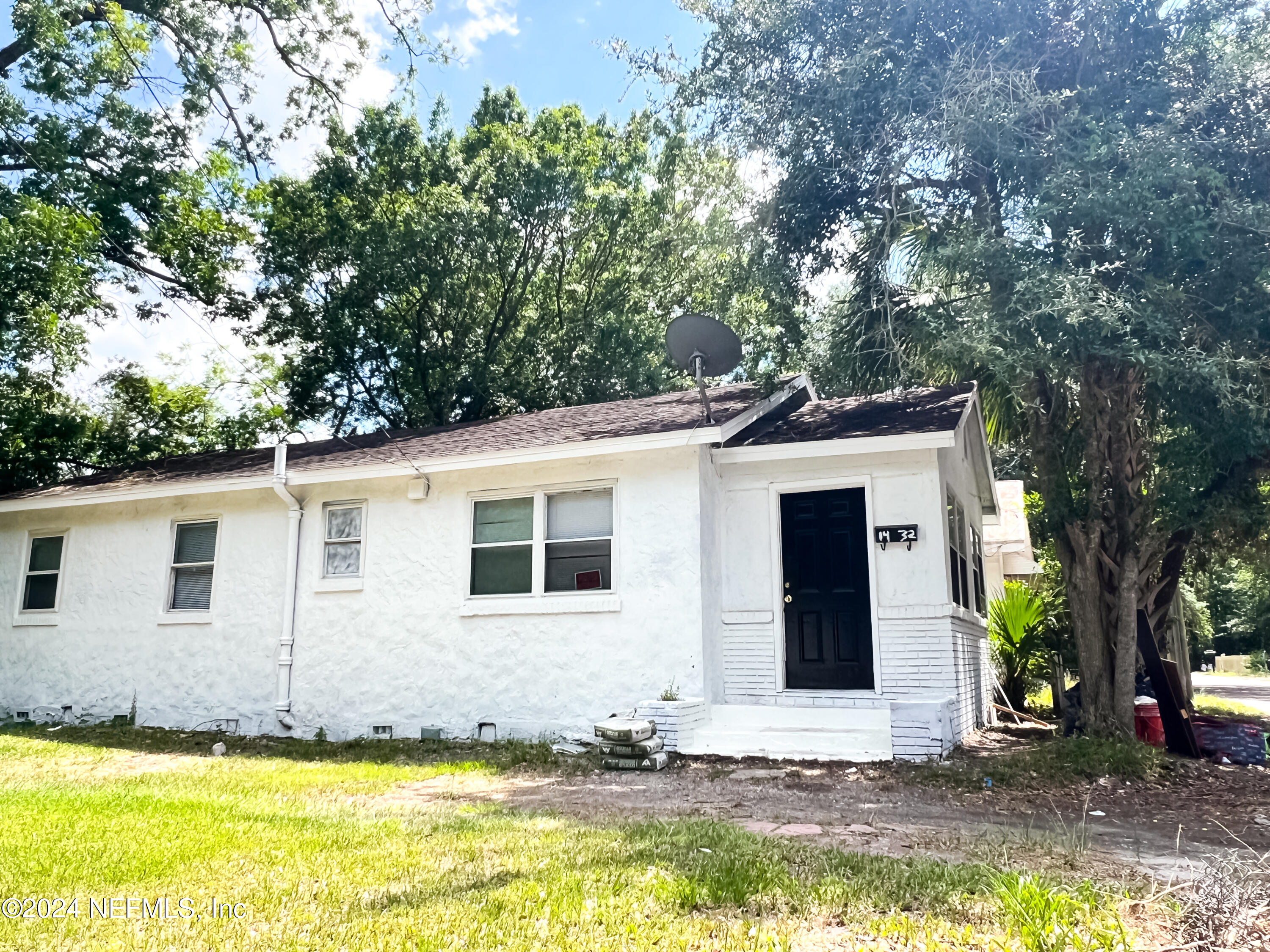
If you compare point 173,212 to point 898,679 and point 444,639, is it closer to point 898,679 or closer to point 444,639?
point 444,639

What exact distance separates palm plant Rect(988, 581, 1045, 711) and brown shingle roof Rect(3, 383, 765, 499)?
5.14 metres

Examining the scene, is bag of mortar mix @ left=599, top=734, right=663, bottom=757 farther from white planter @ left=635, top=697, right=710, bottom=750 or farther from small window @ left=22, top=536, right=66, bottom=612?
small window @ left=22, top=536, right=66, bottom=612

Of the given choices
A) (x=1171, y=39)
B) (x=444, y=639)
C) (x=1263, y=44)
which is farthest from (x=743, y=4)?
(x=444, y=639)

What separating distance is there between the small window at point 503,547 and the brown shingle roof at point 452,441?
30.3 inches

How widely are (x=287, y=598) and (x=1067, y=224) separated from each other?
10129 millimetres

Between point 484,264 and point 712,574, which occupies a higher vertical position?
point 484,264

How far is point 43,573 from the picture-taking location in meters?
13.6

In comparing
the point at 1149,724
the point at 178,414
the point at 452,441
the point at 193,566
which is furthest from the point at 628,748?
the point at 178,414

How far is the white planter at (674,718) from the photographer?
878cm

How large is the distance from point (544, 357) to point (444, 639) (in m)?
13.9

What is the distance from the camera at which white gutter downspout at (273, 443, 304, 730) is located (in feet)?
37.4

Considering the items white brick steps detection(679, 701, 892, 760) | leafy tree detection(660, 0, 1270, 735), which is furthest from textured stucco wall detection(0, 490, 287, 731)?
leafy tree detection(660, 0, 1270, 735)

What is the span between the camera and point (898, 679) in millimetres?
9258

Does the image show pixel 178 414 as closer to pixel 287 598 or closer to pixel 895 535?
pixel 287 598
